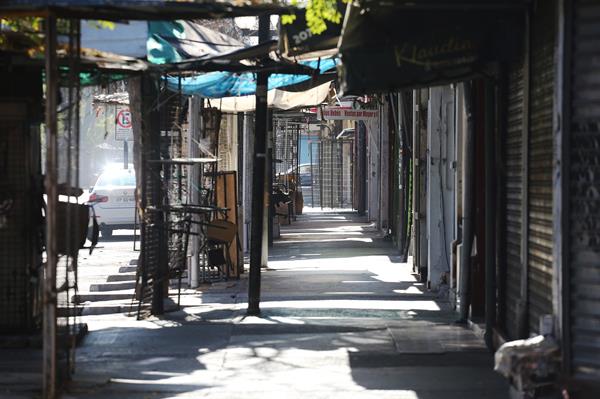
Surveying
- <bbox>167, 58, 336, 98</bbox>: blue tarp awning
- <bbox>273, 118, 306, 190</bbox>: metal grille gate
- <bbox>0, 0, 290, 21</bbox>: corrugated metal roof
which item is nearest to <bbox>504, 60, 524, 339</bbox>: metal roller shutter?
<bbox>0, 0, 290, 21</bbox>: corrugated metal roof

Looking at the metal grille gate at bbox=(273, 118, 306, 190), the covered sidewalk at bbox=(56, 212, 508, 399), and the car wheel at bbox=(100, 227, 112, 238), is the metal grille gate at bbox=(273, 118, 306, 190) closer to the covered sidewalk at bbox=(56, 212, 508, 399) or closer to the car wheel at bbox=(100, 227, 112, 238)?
the car wheel at bbox=(100, 227, 112, 238)

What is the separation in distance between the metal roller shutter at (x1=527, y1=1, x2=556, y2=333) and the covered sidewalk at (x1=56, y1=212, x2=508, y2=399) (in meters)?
0.83

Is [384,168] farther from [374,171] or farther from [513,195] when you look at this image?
[513,195]

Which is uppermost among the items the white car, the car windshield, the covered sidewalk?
the car windshield

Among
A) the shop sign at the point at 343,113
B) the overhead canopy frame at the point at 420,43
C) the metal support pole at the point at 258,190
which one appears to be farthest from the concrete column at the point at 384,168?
the overhead canopy frame at the point at 420,43

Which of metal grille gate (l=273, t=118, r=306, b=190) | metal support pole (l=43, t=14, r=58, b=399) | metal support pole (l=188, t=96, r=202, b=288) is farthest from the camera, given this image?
metal grille gate (l=273, t=118, r=306, b=190)

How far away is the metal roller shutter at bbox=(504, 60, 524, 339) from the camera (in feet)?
28.6

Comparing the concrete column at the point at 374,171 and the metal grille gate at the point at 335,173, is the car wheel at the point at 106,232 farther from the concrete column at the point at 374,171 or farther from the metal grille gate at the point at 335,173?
the metal grille gate at the point at 335,173

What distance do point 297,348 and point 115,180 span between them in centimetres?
1818

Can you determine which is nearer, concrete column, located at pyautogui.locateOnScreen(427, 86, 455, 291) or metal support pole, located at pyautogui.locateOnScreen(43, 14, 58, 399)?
metal support pole, located at pyautogui.locateOnScreen(43, 14, 58, 399)

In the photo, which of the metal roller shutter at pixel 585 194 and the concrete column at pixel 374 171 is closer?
the metal roller shutter at pixel 585 194

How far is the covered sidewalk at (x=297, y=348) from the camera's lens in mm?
8141

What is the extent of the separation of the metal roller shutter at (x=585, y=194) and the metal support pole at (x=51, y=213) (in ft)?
11.7

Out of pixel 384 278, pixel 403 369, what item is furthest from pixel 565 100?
pixel 384 278
